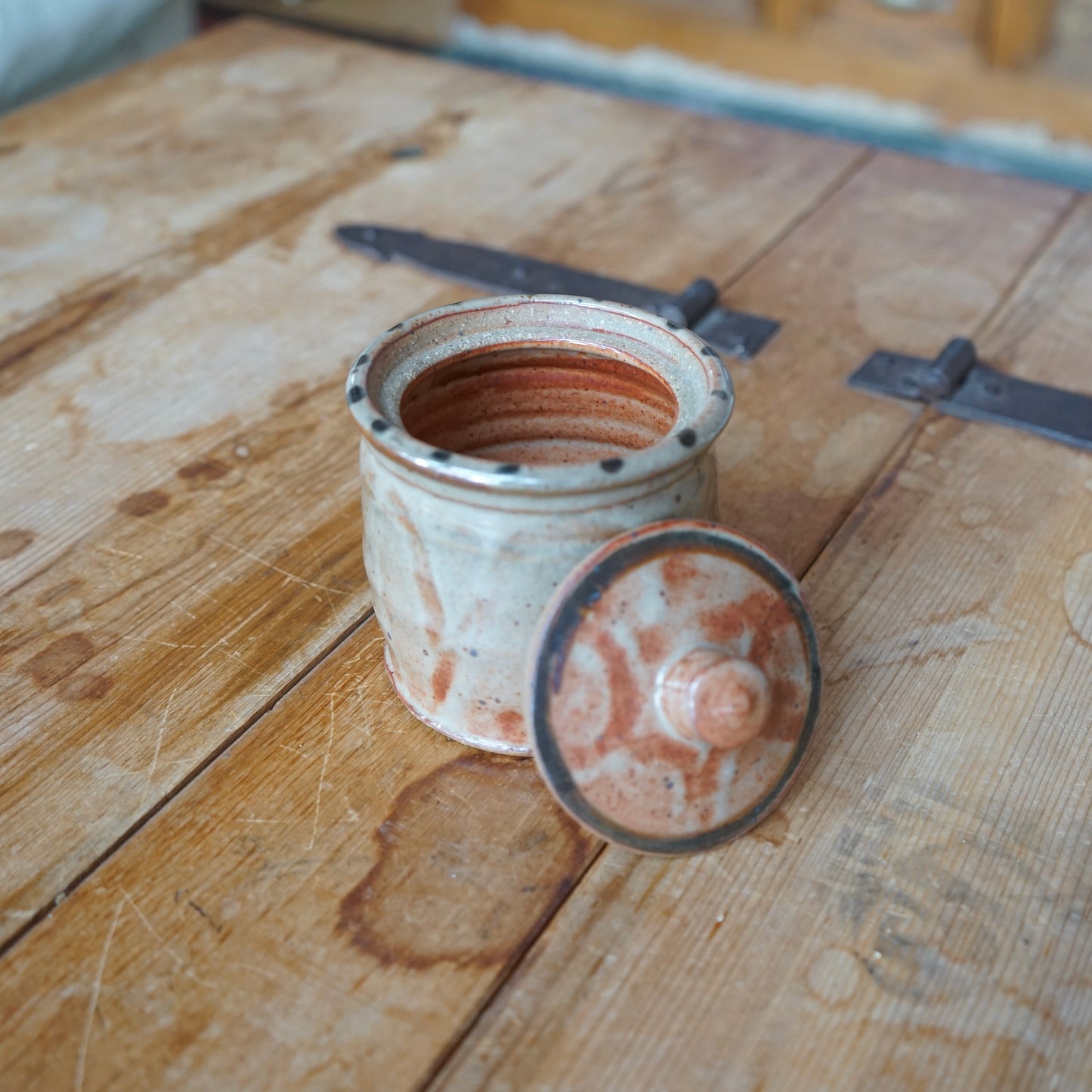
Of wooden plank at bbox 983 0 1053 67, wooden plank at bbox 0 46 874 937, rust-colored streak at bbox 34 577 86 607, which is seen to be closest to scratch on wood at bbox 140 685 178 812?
wooden plank at bbox 0 46 874 937

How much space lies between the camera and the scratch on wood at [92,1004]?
1.81 feet

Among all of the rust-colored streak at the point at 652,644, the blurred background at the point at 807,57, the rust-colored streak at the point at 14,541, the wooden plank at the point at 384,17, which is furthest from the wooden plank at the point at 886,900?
the wooden plank at the point at 384,17

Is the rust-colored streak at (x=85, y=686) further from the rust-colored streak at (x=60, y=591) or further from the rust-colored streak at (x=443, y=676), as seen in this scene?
the rust-colored streak at (x=443, y=676)

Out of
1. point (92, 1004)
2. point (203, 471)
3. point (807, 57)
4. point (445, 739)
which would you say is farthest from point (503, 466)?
point (807, 57)

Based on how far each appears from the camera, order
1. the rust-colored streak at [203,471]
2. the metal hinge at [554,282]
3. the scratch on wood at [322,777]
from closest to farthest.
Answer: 1. the scratch on wood at [322,777]
2. the rust-colored streak at [203,471]
3. the metal hinge at [554,282]

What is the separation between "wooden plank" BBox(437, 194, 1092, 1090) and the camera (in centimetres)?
56

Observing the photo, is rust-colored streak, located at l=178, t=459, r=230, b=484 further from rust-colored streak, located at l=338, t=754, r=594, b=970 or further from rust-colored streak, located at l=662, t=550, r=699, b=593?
rust-colored streak, located at l=662, t=550, r=699, b=593

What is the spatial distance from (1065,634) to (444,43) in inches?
101

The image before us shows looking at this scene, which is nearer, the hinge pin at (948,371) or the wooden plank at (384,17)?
the hinge pin at (948,371)

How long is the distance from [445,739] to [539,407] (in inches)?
8.5

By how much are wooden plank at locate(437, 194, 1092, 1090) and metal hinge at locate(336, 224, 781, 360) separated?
304 mm

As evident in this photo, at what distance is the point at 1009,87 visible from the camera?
7.48ft

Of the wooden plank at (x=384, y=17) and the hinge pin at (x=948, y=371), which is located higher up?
the hinge pin at (x=948, y=371)

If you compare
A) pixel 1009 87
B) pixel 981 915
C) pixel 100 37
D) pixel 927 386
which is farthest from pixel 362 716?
pixel 1009 87
